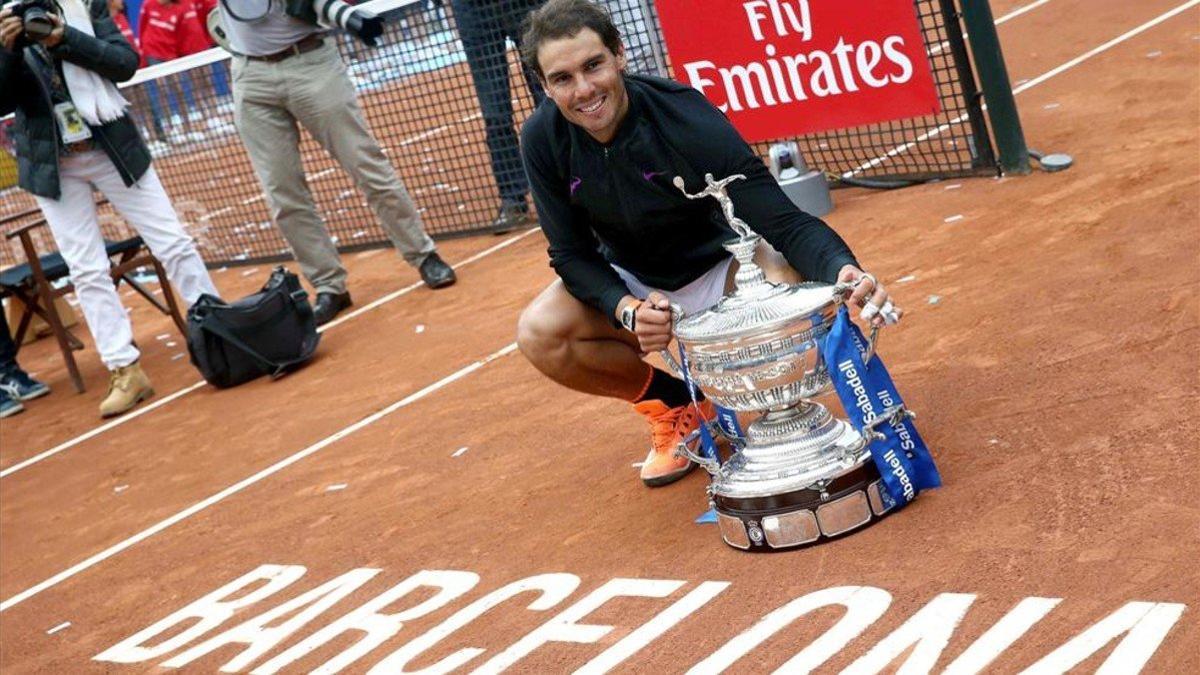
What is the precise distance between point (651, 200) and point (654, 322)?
47 centimetres

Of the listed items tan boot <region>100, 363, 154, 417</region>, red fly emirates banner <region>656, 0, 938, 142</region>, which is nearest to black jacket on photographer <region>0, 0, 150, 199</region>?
tan boot <region>100, 363, 154, 417</region>

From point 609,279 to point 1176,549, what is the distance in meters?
1.90

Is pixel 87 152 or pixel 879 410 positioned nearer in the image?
pixel 879 410

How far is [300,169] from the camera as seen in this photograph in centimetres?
938

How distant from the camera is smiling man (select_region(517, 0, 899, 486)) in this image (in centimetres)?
465

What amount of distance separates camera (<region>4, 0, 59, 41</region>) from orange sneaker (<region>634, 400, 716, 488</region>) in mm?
4472

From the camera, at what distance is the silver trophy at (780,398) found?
14.3 feet

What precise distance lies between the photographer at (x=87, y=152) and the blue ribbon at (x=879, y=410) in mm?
5386

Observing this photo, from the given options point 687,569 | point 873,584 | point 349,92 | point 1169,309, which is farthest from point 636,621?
point 349,92

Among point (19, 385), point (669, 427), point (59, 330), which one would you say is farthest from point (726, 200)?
point (19, 385)

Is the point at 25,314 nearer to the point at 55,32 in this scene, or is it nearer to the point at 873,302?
the point at 55,32

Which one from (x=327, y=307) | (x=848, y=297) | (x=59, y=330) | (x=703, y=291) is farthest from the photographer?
(x=327, y=307)

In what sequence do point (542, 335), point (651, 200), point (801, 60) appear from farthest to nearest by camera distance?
1. point (801, 60)
2. point (542, 335)
3. point (651, 200)

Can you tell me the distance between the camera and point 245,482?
697 cm
